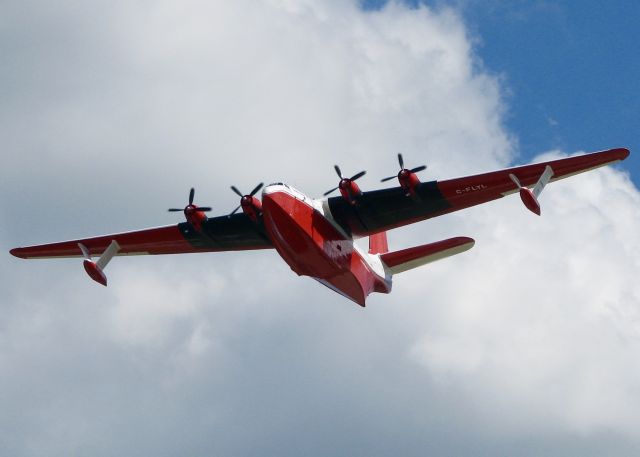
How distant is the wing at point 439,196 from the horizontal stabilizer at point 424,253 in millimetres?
2445

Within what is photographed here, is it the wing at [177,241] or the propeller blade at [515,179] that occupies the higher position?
the propeller blade at [515,179]

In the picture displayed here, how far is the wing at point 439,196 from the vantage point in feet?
149

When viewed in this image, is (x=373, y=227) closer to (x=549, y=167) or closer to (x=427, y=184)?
(x=427, y=184)

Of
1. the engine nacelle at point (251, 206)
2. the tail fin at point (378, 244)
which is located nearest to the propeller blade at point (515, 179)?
the engine nacelle at point (251, 206)

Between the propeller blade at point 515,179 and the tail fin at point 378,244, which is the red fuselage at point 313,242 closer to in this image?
the tail fin at point 378,244

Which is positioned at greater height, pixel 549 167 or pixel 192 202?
pixel 549 167

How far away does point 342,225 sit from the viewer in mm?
49531

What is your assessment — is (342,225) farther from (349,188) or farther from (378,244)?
(378,244)

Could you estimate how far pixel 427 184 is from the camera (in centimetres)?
4753

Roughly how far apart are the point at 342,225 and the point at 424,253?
5388 millimetres

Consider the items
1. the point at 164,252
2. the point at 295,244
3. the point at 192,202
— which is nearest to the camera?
the point at 295,244

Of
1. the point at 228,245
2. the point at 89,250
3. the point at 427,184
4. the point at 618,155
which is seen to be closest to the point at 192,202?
the point at 228,245

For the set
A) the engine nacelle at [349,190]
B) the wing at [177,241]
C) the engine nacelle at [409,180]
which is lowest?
the wing at [177,241]

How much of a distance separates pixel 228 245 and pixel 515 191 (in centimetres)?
1451
